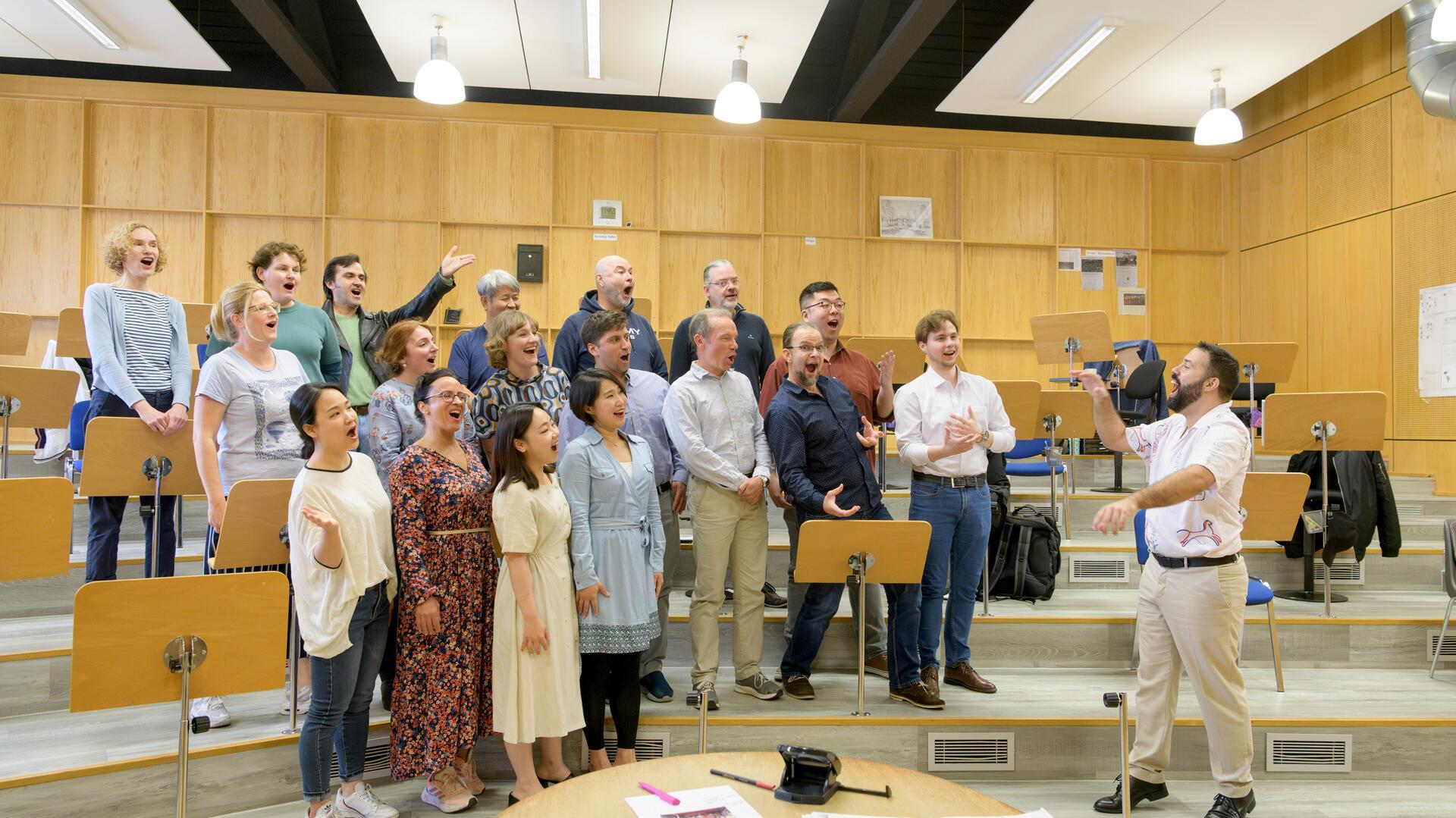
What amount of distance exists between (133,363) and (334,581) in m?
1.46

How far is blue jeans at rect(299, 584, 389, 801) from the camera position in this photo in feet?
8.60

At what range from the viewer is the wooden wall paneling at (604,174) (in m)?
7.57

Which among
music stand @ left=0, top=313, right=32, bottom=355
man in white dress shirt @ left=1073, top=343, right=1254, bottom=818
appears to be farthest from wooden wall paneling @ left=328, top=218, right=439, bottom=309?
man in white dress shirt @ left=1073, top=343, right=1254, bottom=818

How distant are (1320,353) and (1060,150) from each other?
2.69 meters

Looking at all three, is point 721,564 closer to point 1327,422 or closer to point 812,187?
point 1327,422

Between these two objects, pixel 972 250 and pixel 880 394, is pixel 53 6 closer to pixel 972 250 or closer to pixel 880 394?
pixel 880 394

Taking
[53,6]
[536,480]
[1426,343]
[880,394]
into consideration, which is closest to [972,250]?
[1426,343]

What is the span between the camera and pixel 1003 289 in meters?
8.10

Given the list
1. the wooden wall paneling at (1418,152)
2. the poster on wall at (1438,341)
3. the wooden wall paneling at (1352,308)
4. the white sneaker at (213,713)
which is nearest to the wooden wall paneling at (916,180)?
the wooden wall paneling at (1352,308)

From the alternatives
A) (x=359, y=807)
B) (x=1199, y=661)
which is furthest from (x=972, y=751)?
(x=359, y=807)

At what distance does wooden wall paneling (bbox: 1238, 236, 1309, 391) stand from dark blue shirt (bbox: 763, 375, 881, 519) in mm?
5499

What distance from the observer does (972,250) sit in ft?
26.5

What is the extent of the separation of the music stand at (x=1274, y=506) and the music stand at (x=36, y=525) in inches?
166

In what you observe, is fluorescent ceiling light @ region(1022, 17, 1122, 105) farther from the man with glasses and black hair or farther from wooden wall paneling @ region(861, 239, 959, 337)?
the man with glasses and black hair
